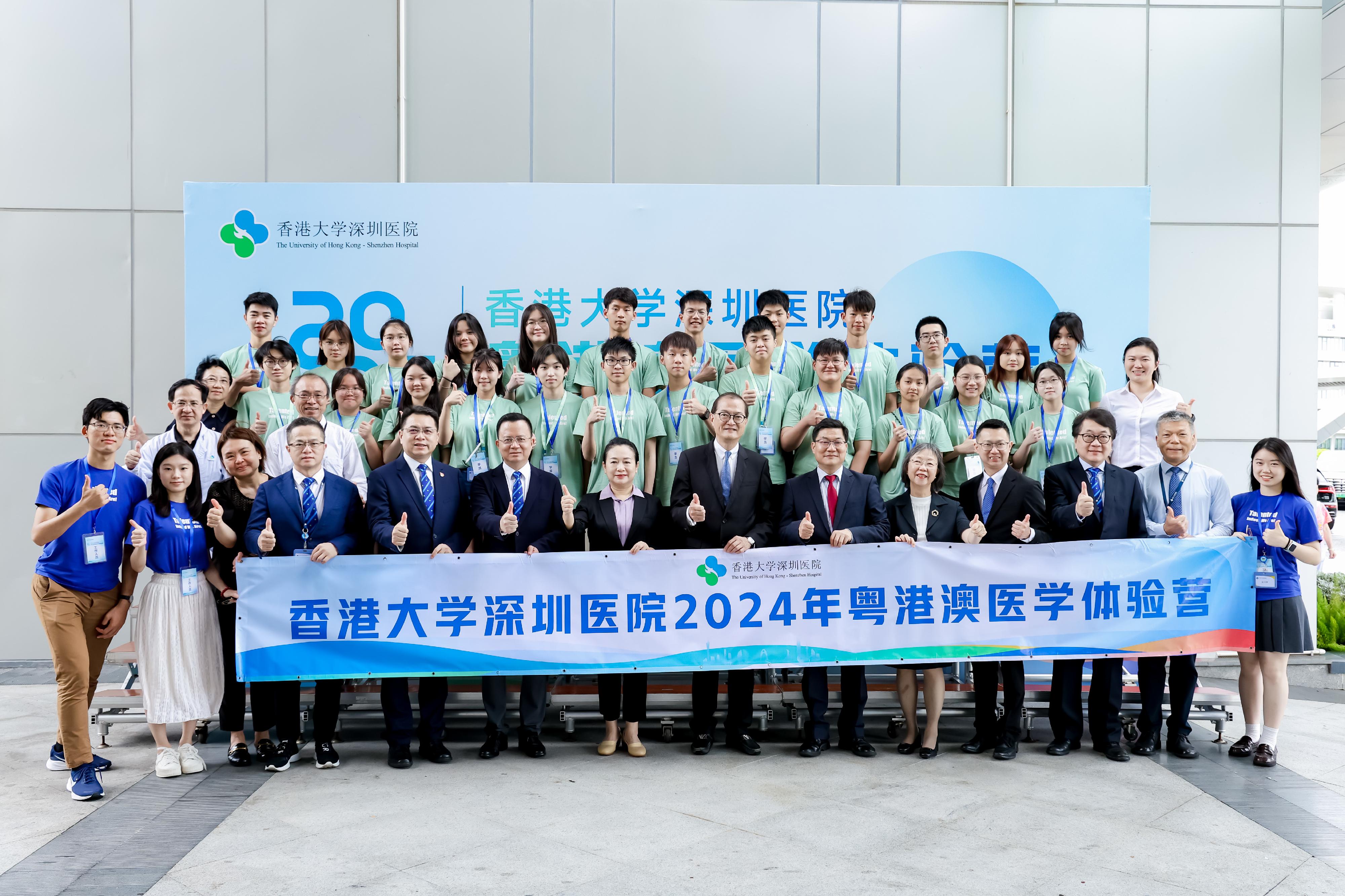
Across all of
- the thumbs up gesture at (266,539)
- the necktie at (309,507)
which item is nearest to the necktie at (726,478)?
the necktie at (309,507)

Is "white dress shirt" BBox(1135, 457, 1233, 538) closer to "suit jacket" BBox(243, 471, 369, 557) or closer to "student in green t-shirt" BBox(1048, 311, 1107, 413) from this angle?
"student in green t-shirt" BBox(1048, 311, 1107, 413)

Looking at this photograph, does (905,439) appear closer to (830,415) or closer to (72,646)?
(830,415)

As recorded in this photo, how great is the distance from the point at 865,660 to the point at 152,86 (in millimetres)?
6528

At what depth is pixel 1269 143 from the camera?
6871 mm

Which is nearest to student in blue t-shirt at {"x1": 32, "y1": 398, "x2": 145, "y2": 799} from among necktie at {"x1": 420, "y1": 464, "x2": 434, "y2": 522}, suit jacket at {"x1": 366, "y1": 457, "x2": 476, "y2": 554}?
suit jacket at {"x1": 366, "y1": 457, "x2": 476, "y2": 554}

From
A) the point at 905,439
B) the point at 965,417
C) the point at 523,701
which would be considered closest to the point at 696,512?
the point at 523,701

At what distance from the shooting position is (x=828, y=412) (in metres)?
5.11

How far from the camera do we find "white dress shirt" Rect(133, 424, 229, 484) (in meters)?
4.80

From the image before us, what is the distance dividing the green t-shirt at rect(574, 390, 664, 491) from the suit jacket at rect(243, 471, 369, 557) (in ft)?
4.29

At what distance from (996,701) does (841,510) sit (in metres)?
1.30

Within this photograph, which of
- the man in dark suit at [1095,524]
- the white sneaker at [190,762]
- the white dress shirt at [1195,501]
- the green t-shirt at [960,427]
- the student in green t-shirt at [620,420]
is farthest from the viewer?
the green t-shirt at [960,427]

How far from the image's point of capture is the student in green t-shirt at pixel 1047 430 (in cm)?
524

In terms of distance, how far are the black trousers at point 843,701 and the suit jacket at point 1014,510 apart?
29.7 inches

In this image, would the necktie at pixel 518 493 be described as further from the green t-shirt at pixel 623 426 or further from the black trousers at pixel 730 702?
the black trousers at pixel 730 702
